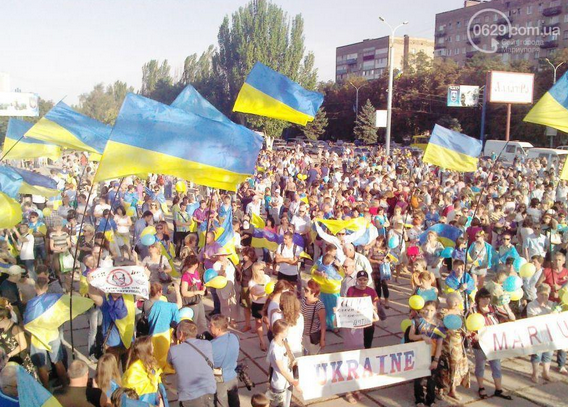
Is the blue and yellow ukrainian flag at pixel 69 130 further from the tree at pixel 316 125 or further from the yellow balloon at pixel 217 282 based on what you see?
the tree at pixel 316 125

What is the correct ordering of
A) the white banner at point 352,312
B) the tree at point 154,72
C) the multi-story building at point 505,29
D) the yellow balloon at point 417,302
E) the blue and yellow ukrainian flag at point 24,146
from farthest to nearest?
the tree at point 154,72 < the multi-story building at point 505,29 < the blue and yellow ukrainian flag at point 24,146 < the yellow balloon at point 417,302 < the white banner at point 352,312

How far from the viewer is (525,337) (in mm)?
6230

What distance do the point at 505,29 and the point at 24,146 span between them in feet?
275

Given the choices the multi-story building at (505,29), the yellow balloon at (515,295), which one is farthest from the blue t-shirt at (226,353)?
the multi-story building at (505,29)

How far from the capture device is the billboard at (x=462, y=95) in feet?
132

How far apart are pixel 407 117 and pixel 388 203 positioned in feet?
132

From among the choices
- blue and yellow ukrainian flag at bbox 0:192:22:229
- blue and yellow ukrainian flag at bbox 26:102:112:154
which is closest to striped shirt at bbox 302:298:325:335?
blue and yellow ukrainian flag at bbox 0:192:22:229

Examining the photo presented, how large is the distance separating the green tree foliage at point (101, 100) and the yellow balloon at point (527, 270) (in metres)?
103

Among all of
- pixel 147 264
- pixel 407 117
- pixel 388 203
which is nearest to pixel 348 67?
pixel 407 117

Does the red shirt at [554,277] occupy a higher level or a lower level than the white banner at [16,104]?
lower

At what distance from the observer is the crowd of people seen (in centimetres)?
483

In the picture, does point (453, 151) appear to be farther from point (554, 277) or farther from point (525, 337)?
point (525, 337)

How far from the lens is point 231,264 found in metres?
7.88

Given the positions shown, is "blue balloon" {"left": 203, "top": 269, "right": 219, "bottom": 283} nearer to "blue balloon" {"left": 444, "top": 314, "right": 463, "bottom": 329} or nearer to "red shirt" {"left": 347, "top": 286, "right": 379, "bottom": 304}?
"red shirt" {"left": 347, "top": 286, "right": 379, "bottom": 304}
